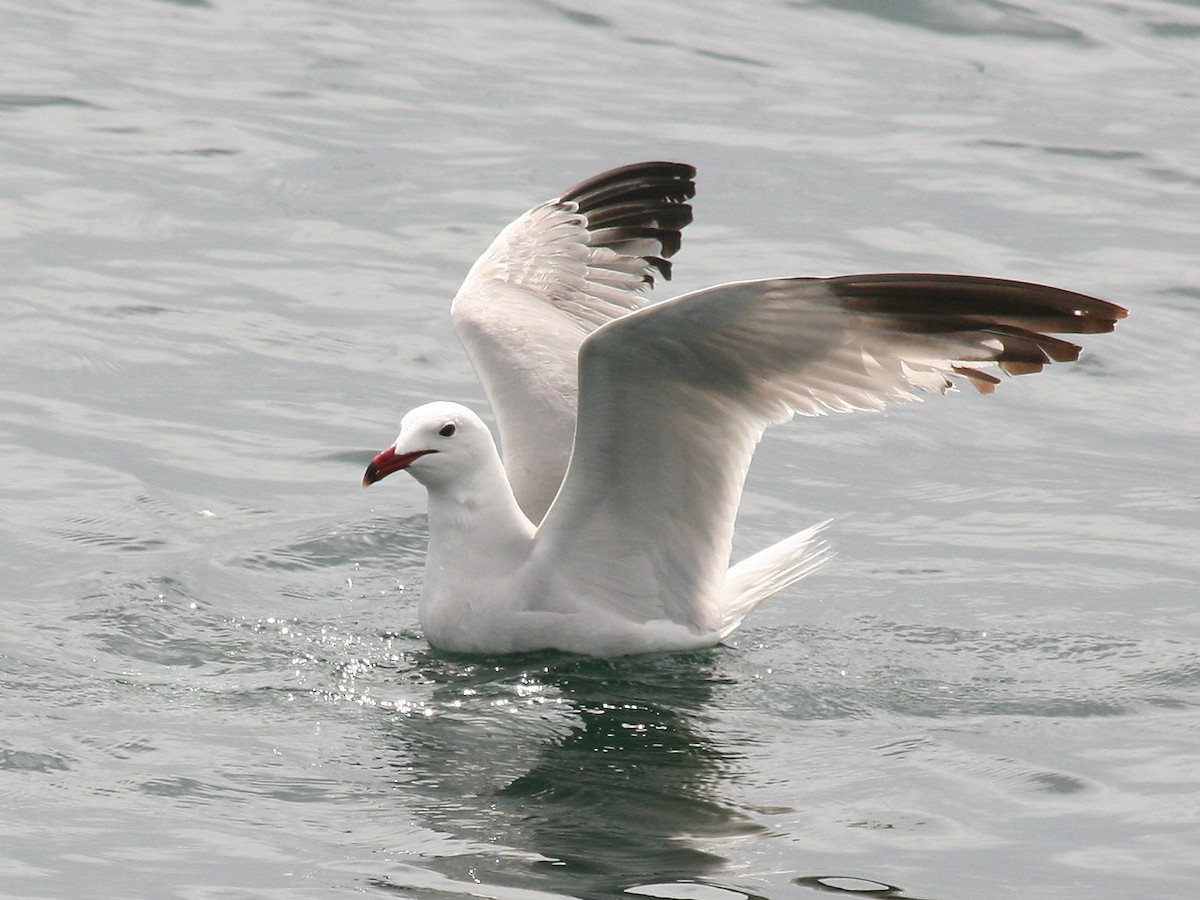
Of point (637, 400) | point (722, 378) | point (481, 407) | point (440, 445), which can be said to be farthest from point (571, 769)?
point (481, 407)

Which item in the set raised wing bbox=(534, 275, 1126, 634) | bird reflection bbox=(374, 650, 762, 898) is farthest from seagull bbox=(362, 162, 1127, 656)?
bird reflection bbox=(374, 650, 762, 898)

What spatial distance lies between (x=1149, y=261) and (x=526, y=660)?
722cm

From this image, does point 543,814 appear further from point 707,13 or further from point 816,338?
point 707,13

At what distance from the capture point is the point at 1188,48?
18.9 meters

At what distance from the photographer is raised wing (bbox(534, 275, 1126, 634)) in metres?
7.34

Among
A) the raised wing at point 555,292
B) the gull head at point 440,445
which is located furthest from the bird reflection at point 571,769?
the raised wing at point 555,292

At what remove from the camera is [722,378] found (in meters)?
7.78

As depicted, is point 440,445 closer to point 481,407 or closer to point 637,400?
point 637,400

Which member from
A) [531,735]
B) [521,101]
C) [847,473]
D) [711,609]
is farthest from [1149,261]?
[531,735]

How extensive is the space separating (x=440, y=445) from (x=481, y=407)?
10.7 feet

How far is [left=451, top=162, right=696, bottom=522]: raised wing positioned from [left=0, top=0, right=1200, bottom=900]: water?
3.16 ft

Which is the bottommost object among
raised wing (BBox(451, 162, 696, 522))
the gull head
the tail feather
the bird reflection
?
the bird reflection

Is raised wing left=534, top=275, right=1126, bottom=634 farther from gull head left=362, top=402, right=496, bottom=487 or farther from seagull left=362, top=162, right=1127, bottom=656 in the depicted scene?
gull head left=362, top=402, right=496, bottom=487

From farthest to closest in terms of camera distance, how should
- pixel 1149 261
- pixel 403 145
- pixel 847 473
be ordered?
pixel 403 145 < pixel 1149 261 < pixel 847 473
